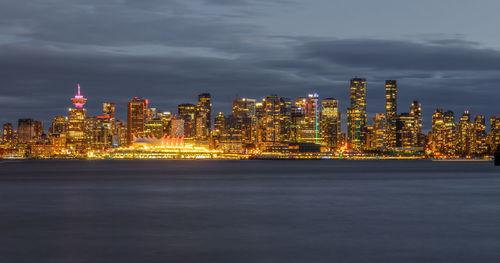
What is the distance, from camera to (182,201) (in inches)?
2576

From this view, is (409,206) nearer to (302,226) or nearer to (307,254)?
(302,226)

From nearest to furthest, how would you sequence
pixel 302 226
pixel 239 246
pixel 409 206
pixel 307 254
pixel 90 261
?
pixel 90 261 < pixel 307 254 < pixel 239 246 < pixel 302 226 < pixel 409 206

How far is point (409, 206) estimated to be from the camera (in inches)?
2340

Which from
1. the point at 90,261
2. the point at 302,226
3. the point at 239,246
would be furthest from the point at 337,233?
the point at 90,261

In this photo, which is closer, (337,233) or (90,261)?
(90,261)

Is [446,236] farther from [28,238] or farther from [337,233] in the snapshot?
[28,238]

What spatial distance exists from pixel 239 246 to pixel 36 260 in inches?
385

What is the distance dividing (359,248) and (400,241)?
3.48m

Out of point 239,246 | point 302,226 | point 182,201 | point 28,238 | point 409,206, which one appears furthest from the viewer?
point 182,201

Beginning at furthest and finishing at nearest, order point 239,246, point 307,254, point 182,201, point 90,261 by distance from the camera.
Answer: point 182,201 → point 239,246 → point 307,254 → point 90,261

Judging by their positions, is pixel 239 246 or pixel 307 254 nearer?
pixel 307 254

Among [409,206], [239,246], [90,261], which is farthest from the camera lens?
[409,206]

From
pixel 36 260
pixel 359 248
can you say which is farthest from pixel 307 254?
pixel 36 260

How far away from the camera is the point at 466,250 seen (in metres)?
33.2
